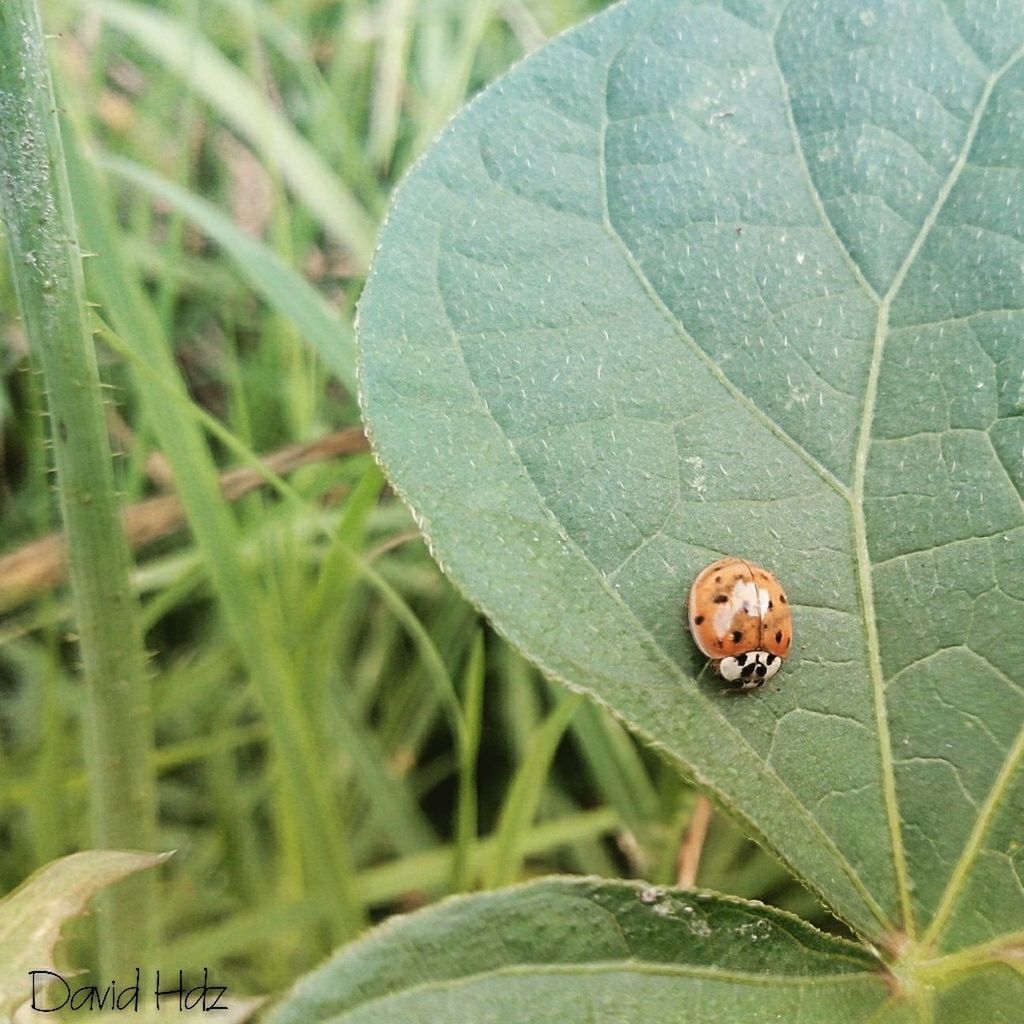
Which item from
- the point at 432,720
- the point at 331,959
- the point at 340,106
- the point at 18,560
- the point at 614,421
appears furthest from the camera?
the point at 340,106

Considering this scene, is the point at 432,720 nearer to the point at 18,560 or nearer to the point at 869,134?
the point at 18,560

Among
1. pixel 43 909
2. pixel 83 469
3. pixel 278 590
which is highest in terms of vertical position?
pixel 83 469

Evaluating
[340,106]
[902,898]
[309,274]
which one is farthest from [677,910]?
[340,106]

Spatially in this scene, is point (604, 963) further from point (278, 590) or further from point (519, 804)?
point (278, 590)

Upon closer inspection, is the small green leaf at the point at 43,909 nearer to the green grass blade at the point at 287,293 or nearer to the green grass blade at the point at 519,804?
the green grass blade at the point at 519,804

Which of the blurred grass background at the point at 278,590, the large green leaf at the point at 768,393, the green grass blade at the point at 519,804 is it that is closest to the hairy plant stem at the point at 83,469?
the blurred grass background at the point at 278,590

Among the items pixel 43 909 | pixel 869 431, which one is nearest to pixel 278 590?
pixel 43 909
